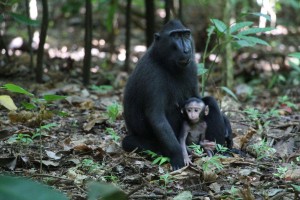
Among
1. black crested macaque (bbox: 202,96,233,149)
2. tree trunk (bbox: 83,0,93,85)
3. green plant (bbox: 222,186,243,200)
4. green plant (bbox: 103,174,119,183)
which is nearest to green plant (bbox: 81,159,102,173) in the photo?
green plant (bbox: 103,174,119,183)

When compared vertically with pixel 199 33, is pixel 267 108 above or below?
below

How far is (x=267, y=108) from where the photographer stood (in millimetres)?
8180

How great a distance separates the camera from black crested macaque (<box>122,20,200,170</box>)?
209 inches

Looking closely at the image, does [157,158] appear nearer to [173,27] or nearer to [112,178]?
[112,178]

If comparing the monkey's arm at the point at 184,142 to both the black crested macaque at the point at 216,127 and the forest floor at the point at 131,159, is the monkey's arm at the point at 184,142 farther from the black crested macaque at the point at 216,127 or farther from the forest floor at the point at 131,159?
the black crested macaque at the point at 216,127

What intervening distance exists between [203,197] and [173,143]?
1178mm

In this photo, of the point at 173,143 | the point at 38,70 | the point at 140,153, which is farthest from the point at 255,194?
the point at 38,70

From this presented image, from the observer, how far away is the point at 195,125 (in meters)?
5.63

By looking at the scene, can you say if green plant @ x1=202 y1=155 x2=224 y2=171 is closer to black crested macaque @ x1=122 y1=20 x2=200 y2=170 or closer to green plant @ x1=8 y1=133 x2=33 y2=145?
black crested macaque @ x1=122 y1=20 x2=200 y2=170

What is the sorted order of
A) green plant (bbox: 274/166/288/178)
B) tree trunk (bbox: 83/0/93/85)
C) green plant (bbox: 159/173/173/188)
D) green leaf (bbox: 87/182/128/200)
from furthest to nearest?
tree trunk (bbox: 83/0/93/85)
green plant (bbox: 274/166/288/178)
green plant (bbox: 159/173/173/188)
green leaf (bbox: 87/182/128/200)

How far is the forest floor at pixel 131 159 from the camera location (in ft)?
13.6

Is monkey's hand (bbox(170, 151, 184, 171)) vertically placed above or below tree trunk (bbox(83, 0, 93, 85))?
below

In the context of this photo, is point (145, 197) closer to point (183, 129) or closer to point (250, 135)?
point (183, 129)

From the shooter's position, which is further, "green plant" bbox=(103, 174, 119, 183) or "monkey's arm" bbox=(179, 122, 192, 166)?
"monkey's arm" bbox=(179, 122, 192, 166)
